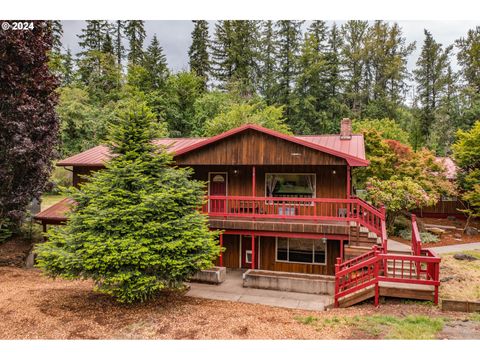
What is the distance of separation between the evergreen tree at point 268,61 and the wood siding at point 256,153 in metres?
24.1

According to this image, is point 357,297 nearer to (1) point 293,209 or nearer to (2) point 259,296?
(2) point 259,296

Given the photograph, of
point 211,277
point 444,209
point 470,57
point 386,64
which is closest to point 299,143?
point 211,277

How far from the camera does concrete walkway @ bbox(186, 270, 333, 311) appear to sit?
29.2 feet

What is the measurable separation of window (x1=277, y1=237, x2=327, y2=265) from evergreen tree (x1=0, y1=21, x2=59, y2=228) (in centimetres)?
984

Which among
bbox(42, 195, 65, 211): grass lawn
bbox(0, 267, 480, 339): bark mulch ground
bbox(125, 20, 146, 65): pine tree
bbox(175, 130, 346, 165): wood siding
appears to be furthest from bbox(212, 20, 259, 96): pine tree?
bbox(0, 267, 480, 339): bark mulch ground

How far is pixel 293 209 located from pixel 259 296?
3.78 m

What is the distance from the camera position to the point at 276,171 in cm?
1265

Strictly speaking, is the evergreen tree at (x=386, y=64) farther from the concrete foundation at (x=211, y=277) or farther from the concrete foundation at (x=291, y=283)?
the concrete foundation at (x=211, y=277)

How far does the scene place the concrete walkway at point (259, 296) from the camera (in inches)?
350

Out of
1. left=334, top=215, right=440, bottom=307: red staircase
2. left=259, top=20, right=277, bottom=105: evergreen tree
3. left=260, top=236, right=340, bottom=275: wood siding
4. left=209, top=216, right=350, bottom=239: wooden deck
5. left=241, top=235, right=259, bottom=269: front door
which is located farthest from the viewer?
left=259, top=20, right=277, bottom=105: evergreen tree

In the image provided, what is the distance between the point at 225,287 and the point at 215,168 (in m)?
4.94

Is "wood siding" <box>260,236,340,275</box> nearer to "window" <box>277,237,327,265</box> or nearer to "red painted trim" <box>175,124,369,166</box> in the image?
"window" <box>277,237,327,265</box>

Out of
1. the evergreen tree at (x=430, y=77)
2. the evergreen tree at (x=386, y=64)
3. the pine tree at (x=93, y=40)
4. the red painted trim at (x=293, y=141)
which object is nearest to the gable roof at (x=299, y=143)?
the red painted trim at (x=293, y=141)

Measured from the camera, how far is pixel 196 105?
3130cm
